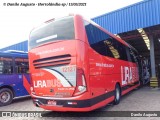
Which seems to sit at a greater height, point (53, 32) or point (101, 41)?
point (53, 32)

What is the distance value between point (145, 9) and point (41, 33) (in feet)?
29.0

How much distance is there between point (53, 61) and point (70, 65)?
2.34 ft

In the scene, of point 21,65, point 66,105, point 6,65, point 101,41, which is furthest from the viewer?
point 21,65

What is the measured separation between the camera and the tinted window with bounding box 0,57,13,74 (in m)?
8.60

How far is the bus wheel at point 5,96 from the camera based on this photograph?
8.66 metres

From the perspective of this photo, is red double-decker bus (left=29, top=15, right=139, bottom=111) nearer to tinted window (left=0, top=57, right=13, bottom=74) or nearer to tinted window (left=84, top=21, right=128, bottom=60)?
tinted window (left=84, top=21, right=128, bottom=60)

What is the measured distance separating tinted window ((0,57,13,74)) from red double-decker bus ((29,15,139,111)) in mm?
2952

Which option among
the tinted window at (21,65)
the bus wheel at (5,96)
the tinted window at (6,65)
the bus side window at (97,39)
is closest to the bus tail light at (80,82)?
the bus side window at (97,39)

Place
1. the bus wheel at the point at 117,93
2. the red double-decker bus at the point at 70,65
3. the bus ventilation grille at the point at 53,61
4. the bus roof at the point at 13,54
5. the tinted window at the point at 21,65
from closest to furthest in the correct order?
the red double-decker bus at the point at 70,65 → the bus ventilation grille at the point at 53,61 → the bus wheel at the point at 117,93 → the bus roof at the point at 13,54 → the tinted window at the point at 21,65

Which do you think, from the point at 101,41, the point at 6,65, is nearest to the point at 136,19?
the point at 101,41

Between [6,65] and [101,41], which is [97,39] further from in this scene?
[6,65]

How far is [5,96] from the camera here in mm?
8867

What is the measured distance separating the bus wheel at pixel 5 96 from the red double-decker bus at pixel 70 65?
3.18 metres

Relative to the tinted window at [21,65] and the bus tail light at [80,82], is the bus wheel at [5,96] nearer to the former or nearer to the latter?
the tinted window at [21,65]
